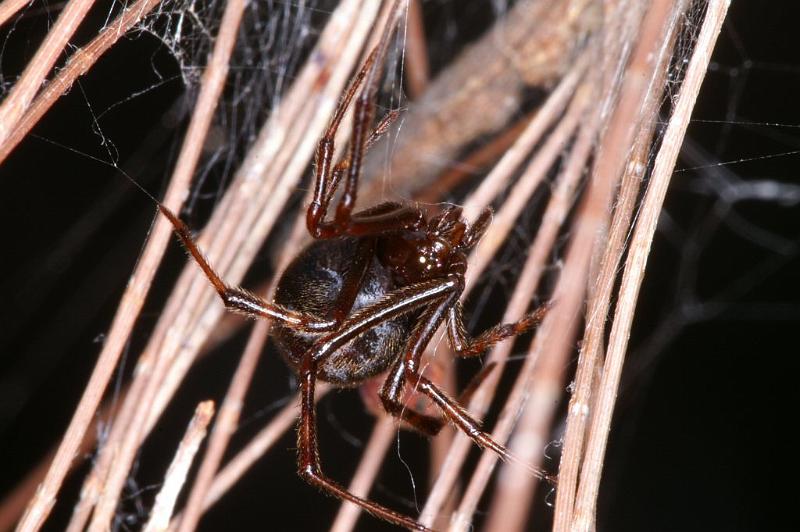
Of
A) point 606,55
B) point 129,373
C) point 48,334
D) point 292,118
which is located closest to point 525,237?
point 606,55

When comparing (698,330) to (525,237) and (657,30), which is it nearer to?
(525,237)

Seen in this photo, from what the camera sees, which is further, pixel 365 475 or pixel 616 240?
pixel 365 475

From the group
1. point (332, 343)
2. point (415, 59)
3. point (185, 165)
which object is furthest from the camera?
point (415, 59)

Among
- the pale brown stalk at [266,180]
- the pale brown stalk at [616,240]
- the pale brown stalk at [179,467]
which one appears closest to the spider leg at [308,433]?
the pale brown stalk at [266,180]

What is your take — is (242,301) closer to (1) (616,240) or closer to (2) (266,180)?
(2) (266,180)

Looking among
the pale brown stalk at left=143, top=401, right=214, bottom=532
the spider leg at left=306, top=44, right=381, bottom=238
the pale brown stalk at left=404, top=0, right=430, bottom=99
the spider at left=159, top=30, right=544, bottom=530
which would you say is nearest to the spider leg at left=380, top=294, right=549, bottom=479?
the spider at left=159, top=30, right=544, bottom=530

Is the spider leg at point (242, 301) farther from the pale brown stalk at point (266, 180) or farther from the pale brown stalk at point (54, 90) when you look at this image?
the pale brown stalk at point (54, 90)

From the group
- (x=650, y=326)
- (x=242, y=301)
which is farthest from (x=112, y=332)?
(x=650, y=326)
